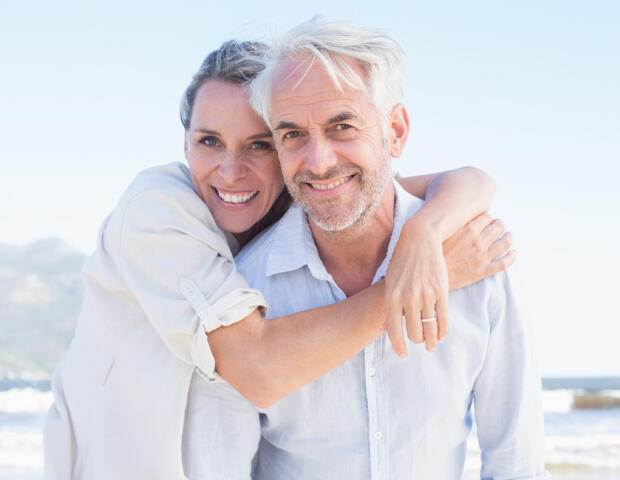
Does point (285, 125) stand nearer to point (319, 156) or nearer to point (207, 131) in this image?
point (319, 156)

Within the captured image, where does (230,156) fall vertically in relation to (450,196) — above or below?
above

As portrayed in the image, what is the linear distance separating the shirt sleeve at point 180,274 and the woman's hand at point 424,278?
1.33 ft

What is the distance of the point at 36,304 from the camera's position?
5647 cm

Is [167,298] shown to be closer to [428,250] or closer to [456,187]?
[428,250]

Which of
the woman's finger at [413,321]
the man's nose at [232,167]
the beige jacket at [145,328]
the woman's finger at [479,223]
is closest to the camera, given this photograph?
the woman's finger at [413,321]

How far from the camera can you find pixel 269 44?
8.07 feet

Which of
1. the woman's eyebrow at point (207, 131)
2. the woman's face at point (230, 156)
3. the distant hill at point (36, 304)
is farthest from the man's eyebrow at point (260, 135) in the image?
the distant hill at point (36, 304)

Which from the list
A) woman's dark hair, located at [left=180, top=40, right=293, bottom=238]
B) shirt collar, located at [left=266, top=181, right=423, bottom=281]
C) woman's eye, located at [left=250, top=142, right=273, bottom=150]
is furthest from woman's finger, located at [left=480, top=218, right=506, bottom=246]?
woman's dark hair, located at [left=180, top=40, right=293, bottom=238]

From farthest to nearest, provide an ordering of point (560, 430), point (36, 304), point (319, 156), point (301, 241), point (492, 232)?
1. point (36, 304)
2. point (560, 430)
3. point (301, 241)
4. point (492, 232)
5. point (319, 156)

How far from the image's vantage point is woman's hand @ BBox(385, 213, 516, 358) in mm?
1968

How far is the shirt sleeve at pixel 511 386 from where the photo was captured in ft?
7.56

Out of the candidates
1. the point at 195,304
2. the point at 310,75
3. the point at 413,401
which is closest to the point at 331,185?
the point at 310,75

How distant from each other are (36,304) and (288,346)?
58.5 metres

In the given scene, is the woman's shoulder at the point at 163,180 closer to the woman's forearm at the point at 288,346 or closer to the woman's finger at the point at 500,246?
the woman's forearm at the point at 288,346
